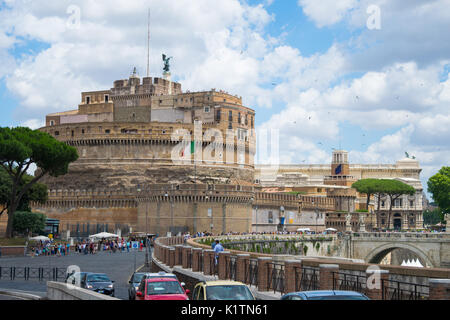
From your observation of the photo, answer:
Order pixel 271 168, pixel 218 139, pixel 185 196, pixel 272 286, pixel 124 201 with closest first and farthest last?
1. pixel 272 286
2. pixel 185 196
3. pixel 124 201
4. pixel 218 139
5. pixel 271 168

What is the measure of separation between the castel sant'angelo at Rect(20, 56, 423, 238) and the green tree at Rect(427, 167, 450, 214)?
13.8 m

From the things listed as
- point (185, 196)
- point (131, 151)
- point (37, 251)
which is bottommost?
point (37, 251)

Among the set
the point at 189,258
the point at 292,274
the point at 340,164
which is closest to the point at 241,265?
the point at 292,274

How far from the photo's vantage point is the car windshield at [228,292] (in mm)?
15664

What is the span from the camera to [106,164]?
341 ft

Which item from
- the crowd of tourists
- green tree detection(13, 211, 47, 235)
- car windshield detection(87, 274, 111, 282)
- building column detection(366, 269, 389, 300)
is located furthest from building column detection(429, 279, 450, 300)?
green tree detection(13, 211, 47, 235)

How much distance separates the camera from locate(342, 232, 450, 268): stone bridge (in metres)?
73.8

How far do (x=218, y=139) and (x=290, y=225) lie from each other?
18781 millimetres

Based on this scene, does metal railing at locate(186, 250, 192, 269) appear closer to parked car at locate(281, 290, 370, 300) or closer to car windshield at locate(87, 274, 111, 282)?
car windshield at locate(87, 274, 111, 282)

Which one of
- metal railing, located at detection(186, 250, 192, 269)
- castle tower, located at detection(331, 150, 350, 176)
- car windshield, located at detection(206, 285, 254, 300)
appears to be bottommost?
metal railing, located at detection(186, 250, 192, 269)

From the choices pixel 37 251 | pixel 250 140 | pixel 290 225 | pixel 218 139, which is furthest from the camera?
pixel 250 140
